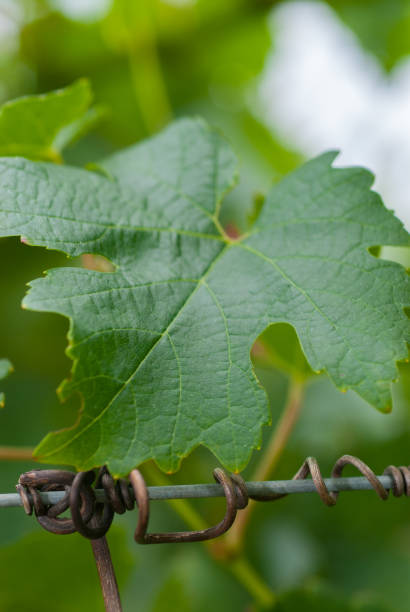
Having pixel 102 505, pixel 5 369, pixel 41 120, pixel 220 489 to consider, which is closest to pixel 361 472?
pixel 220 489

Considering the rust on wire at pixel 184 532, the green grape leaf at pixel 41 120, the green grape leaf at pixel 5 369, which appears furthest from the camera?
the green grape leaf at pixel 41 120

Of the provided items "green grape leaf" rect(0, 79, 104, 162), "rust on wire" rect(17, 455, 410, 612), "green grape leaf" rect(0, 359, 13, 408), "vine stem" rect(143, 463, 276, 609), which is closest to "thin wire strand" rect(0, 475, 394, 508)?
"rust on wire" rect(17, 455, 410, 612)

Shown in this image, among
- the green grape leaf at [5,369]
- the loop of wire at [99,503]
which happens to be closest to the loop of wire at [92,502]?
the loop of wire at [99,503]

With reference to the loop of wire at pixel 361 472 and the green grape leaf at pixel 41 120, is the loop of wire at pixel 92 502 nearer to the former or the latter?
the loop of wire at pixel 361 472

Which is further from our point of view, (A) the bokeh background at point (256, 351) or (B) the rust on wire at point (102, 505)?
(A) the bokeh background at point (256, 351)

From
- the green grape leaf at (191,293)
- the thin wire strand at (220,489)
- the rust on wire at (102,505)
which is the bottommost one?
the rust on wire at (102,505)

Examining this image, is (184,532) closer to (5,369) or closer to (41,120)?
(5,369)
